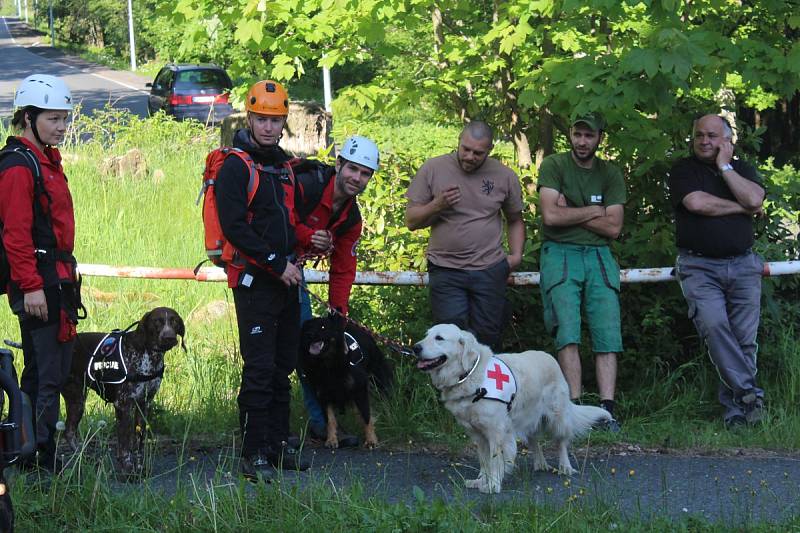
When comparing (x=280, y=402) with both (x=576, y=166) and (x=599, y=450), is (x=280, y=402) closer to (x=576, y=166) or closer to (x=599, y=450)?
(x=599, y=450)

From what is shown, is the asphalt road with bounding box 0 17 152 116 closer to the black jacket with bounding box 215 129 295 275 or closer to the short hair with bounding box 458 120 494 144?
the short hair with bounding box 458 120 494 144

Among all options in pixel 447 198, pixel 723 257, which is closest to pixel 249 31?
pixel 447 198

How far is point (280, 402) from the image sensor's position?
651 centimetres

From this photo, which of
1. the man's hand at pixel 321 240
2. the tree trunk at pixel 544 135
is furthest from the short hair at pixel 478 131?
the tree trunk at pixel 544 135

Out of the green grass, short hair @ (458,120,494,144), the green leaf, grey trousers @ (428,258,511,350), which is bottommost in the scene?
the green grass

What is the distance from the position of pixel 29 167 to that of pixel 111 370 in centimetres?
139

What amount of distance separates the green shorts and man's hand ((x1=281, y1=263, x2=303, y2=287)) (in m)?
2.29

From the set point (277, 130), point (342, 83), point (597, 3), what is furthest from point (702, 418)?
point (342, 83)

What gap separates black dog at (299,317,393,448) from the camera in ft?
23.6

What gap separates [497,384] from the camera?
243 inches

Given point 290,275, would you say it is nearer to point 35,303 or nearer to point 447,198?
point 35,303

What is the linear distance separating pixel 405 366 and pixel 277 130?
8.51 ft

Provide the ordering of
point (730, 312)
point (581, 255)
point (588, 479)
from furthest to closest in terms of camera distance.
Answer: point (730, 312) → point (581, 255) → point (588, 479)

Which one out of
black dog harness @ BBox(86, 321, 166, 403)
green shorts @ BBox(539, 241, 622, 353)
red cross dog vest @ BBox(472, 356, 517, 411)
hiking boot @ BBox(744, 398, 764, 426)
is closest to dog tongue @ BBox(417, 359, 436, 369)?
red cross dog vest @ BBox(472, 356, 517, 411)
